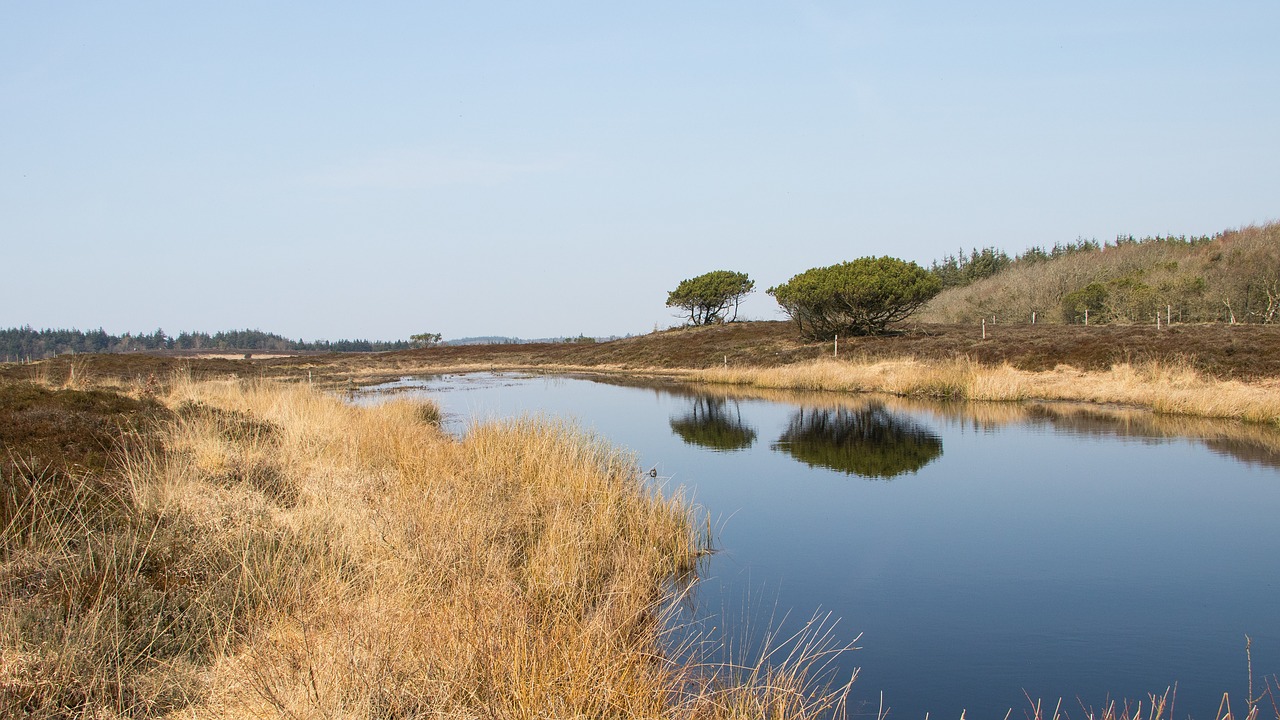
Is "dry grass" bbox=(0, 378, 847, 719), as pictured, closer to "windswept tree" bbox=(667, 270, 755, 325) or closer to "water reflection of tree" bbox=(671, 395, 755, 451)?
"water reflection of tree" bbox=(671, 395, 755, 451)

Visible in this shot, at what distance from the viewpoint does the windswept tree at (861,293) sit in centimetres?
4172

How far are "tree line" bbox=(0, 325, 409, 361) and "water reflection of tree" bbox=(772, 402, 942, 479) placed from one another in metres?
82.0

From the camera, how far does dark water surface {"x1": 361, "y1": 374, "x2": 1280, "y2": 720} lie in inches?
216

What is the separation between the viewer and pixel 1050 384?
24969 millimetres

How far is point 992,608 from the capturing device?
672 cm

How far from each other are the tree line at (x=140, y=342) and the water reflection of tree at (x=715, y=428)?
77598 millimetres

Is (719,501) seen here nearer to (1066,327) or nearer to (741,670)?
(741,670)

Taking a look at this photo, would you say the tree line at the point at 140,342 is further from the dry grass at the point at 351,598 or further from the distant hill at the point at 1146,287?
the dry grass at the point at 351,598

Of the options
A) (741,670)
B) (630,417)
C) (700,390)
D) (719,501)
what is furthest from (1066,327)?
(741,670)

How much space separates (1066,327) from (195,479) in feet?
131

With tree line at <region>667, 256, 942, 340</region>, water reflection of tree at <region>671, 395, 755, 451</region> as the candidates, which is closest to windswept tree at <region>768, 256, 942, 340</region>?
tree line at <region>667, 256, 942, 340</region>

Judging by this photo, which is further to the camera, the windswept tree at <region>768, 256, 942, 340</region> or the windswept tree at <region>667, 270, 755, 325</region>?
the windswept tree at <region>667, 270, 755, 325</region>

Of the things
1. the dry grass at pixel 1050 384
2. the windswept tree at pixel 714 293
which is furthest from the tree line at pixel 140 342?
the dry grass at pixel 1050 384

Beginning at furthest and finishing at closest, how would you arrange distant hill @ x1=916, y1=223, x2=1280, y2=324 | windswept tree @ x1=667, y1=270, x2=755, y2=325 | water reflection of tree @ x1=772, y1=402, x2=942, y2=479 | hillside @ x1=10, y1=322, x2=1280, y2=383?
windswept tree @ x1=667, y1=270, x2=755, y2=325
distant hill @ x1=916, y1=223, x2=1280, y2=324
hillside @ x1=10, y1=322, x2=1280, y2=383
water reflection of tree @ x1=772, y1=402, x2=942, y2=479
